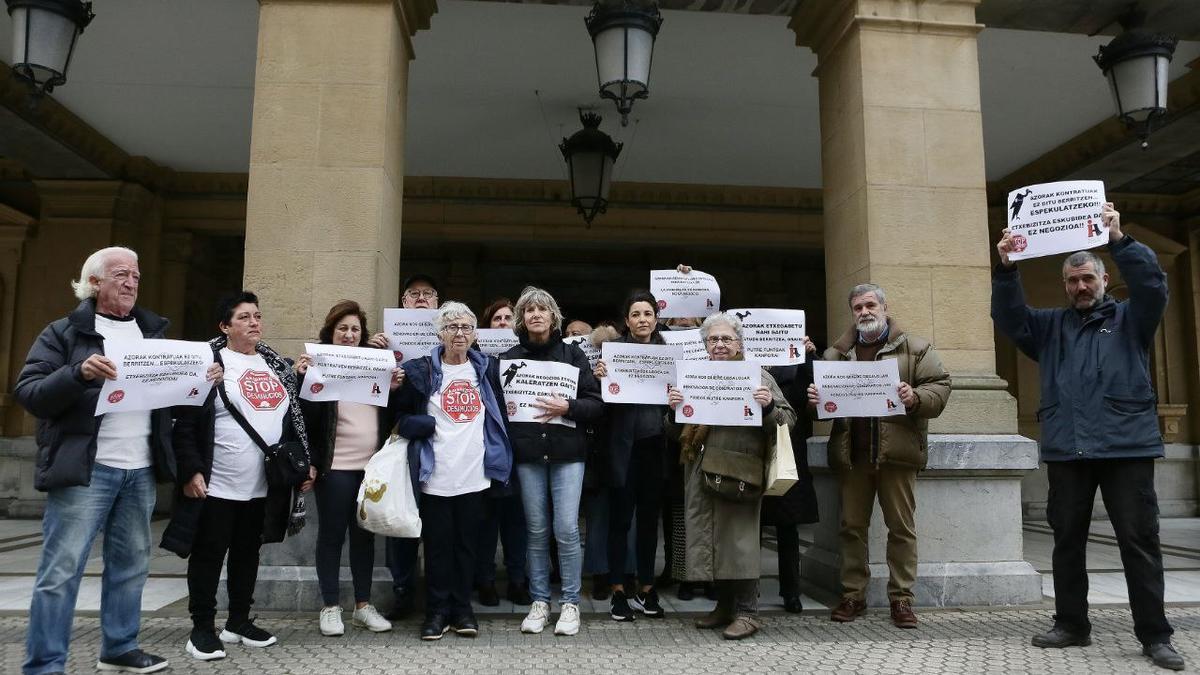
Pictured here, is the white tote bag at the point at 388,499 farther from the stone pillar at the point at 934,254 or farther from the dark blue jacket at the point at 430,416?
the stone pillar at the point at 934,254

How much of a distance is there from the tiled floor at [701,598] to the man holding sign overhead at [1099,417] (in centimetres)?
139

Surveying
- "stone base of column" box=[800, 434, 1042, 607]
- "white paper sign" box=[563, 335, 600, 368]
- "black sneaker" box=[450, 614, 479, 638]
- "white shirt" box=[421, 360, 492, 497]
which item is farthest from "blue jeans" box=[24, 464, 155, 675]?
"stone base of column" box=[800, 434, 1042, 607]

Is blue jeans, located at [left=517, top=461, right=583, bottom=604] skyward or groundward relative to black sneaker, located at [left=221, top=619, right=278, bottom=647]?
skyward

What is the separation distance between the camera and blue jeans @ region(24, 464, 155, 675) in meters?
3.46

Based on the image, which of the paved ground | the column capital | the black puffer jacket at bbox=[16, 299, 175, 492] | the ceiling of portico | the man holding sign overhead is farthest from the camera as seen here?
the ceiling of portico

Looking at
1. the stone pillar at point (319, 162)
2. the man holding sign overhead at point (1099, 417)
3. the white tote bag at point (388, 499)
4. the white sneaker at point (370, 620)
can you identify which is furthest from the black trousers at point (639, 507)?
the man holding sign overhead at point (1099, 417)

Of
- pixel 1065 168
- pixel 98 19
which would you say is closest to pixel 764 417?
pixel 98 19

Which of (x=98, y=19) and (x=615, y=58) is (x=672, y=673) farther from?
(x=98, y=19)

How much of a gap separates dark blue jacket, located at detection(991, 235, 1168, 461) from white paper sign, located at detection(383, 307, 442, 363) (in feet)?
10.7

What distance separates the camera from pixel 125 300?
3758 millimetres

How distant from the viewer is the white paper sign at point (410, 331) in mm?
4984

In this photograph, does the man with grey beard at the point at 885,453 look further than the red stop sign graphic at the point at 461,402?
Yes

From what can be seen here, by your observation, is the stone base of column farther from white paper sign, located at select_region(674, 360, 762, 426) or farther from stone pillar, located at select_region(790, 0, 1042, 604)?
white paper sign, located at select_region(674, 360, 762, 426)

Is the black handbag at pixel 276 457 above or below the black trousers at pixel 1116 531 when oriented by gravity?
above
